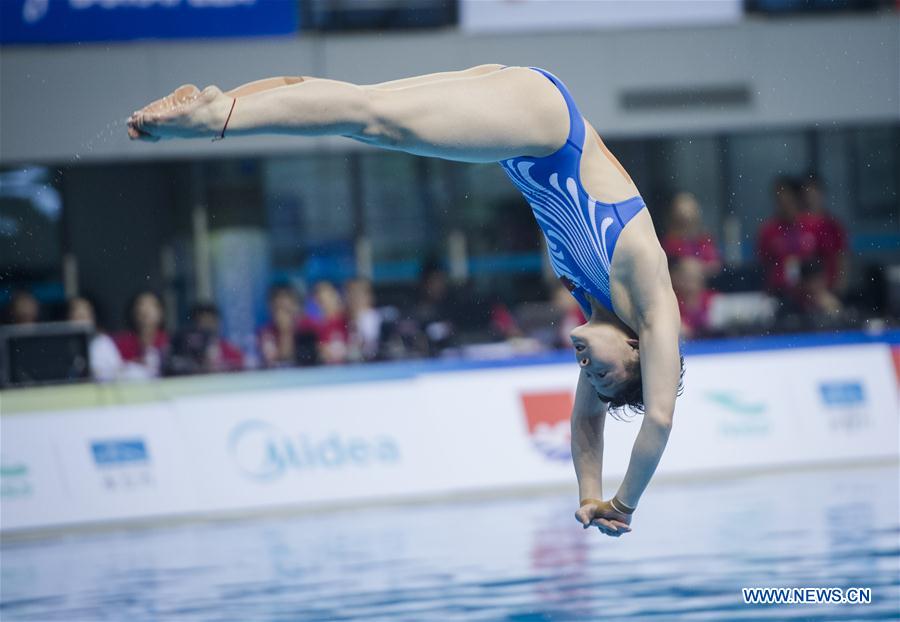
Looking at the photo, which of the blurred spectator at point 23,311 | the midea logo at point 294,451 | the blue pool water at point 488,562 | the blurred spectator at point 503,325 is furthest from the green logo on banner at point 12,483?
the blurred spectator at point 503,325

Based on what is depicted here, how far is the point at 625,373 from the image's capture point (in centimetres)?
478

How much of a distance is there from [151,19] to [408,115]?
8055 mm

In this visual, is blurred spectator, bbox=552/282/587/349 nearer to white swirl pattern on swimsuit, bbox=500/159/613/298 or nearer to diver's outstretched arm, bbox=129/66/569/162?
white swirl pattern on swimsuit, bbox=500/159/613/298

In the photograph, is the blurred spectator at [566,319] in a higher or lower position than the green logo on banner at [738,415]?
higher

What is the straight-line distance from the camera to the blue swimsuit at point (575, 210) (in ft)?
15.4

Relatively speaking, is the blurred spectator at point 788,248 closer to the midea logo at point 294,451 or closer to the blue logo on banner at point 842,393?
the blue logo on banner at point 842,393

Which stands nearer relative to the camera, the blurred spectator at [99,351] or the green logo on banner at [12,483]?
the green logo on banner at [12,483]


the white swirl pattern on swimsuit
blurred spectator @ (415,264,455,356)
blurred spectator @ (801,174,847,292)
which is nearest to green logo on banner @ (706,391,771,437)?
blurred spectator @ (801,174,847,292)

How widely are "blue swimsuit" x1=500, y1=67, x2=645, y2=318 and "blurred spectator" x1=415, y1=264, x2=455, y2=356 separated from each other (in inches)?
209

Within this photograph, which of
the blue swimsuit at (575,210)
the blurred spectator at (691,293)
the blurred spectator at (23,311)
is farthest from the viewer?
the blurred spectator at (23,311)

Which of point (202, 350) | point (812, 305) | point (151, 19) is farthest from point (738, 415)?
point (151, 19)

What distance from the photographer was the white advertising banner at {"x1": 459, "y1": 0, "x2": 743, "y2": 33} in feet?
41.3

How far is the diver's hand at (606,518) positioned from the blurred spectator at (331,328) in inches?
212

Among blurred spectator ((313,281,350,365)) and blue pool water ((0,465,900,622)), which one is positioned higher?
blurred spectator ((313,281,350,365))
